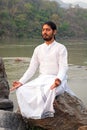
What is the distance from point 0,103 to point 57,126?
3.07m

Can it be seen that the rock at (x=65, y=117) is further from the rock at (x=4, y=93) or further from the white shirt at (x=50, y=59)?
the rock at (x=4, y=93)

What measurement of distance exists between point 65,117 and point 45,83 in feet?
2.04

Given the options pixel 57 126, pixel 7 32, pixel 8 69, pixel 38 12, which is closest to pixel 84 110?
pixel 57 126

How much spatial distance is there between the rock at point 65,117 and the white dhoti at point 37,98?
0.18 metres

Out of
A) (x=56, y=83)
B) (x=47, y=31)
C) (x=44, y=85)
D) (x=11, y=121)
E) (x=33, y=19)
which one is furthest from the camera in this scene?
(x=33, y=19)

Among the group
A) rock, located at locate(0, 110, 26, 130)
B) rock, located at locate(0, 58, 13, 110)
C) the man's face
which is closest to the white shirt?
the man's face

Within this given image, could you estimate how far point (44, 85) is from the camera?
4.77 metres

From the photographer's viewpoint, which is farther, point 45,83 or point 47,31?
Answer: point 47,31

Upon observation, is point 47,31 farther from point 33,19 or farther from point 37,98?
point 33,19

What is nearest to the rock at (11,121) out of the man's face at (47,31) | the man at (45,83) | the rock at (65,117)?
the rock at (65,117)

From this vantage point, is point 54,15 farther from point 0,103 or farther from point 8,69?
point 0,103

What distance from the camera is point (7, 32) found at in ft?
199

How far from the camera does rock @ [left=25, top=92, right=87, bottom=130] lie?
4.98 m

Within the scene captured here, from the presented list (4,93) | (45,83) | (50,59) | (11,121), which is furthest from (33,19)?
(45,83)
